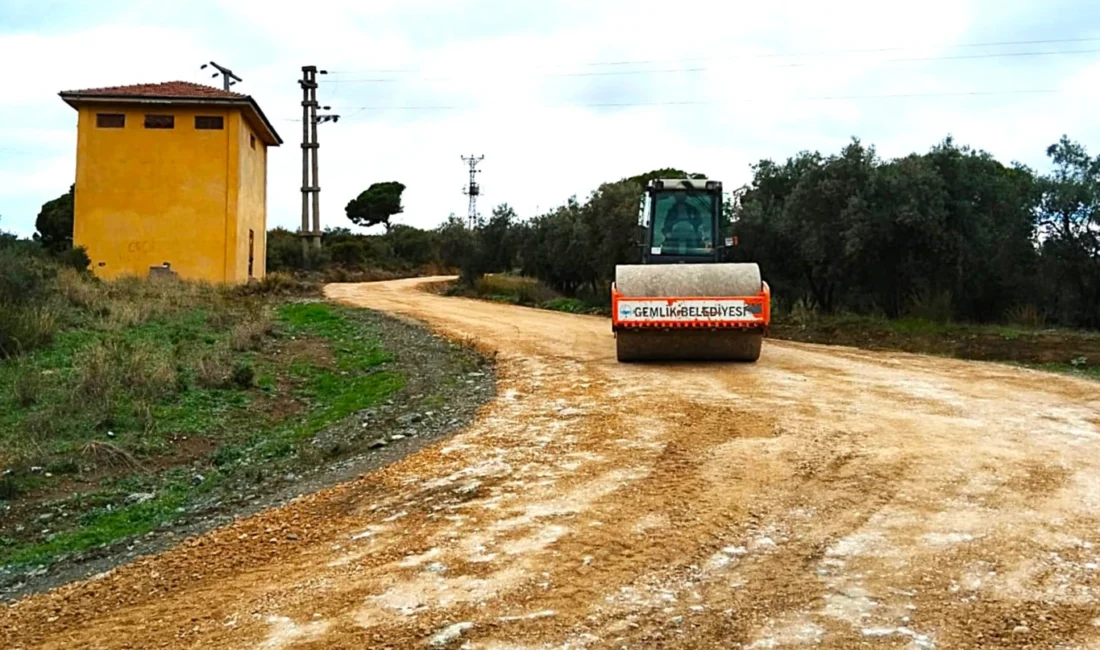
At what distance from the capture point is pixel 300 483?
7535 millimetres

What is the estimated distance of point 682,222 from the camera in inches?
609

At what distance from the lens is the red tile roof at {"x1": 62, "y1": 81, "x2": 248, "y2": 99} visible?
31266mm

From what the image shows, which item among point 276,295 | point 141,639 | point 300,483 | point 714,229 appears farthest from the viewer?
point 276,295

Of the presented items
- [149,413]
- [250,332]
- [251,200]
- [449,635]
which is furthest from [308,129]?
[449,635]

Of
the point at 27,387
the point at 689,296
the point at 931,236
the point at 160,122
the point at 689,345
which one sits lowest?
the point at 27,387

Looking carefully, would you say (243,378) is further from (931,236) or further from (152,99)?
(152,99)

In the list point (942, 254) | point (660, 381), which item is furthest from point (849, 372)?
point (942, 254)

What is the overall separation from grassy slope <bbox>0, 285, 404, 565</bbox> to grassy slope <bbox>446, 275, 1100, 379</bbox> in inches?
331

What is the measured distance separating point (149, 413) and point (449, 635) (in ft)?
23.2

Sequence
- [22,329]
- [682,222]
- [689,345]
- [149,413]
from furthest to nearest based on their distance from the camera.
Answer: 1. [682,222]
2. [22,329]
3. [689,345]
4. [149,413]

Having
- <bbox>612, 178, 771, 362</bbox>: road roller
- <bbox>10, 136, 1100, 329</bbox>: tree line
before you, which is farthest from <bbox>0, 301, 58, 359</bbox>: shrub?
<bbox>10, 136, 1100, 329</bbox>: tree line

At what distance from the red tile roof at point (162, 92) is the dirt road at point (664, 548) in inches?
1036

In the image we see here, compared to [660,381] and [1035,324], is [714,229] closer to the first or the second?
[660,381]

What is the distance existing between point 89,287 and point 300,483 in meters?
15.9
